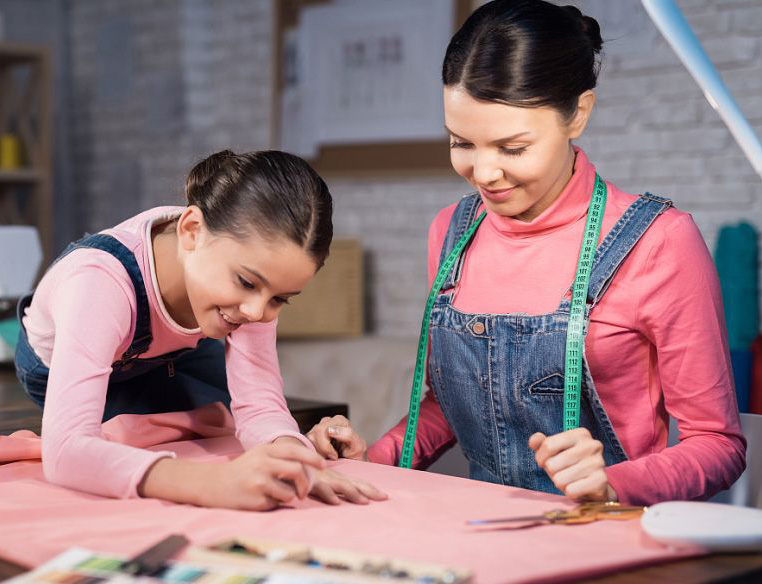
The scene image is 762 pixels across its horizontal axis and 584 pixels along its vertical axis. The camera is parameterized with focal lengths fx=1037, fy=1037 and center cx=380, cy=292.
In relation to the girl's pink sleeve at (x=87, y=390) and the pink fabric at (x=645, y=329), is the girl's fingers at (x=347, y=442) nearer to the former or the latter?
the pink fabric at (x=645, y=329)

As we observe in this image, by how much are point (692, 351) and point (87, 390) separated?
0.84 metres

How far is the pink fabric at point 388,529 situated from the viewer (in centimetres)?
95

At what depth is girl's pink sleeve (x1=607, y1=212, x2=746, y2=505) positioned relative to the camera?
1.47m

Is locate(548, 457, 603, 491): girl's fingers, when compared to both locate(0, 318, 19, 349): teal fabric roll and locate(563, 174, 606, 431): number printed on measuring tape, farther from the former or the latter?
locate(0, 318, 19, 349): teal fabric roll

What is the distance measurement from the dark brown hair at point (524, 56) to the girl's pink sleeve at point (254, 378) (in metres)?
0.48

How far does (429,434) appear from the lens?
177cm

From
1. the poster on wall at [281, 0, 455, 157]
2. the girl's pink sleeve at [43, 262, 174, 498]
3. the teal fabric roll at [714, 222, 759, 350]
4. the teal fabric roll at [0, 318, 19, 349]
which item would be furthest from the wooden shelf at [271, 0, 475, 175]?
the girl's pink sleeve at [43, 262, 174, 498]

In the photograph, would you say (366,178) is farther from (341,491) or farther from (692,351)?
(341,491)

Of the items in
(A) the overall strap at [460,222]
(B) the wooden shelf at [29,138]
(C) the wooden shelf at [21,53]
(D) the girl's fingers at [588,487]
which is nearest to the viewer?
(D) the girl's fingers at [588,487]

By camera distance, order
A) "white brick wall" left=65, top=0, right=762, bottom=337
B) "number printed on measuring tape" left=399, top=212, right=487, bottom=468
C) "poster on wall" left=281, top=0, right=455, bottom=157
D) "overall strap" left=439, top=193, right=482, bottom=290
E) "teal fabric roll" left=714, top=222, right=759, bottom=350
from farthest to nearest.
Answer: "poster on wall" left=281, top=0, right=455, bottom=157 < "white brick wall" left=65, top=0, right=762, bottom=337 < "teal fabric roll" left=714, top=222, right=759, bottom=350 < "overall strap" left=439, top=193, right=482, bottom=290 < "number printed on measuring tape" left=399, top=212, right=487, bottom=468

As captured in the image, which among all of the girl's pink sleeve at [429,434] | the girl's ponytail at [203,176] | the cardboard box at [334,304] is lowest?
the cardboard box at [334,304]

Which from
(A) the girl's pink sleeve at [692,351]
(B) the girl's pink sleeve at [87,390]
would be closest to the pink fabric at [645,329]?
(A) the girl's pink sleeve at [692,351]

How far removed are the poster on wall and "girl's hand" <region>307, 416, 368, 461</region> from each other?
104 inches

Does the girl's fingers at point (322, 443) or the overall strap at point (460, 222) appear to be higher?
the overall strap at point (460, 222)
